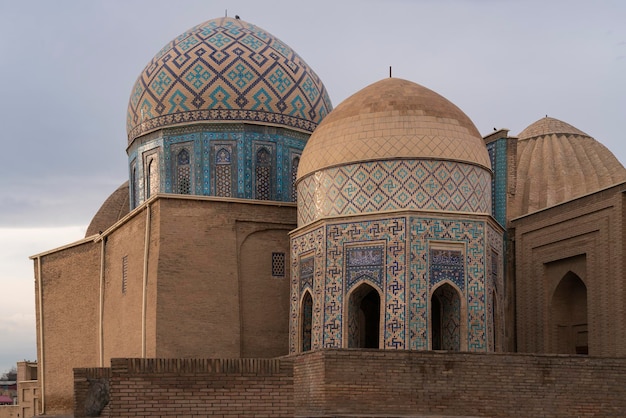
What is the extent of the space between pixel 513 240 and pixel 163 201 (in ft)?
19.4

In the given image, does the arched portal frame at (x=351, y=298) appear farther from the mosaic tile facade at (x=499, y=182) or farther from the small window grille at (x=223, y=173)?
the small window grille at (x=223, y=173)

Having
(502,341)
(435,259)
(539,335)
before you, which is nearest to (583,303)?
(539,335)

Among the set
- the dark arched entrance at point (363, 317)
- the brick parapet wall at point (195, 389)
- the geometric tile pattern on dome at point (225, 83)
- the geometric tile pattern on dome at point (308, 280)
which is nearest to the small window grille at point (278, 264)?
the geometric tile pattern on dome at point (308, 280)

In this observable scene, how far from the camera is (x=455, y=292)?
14023 millimetres

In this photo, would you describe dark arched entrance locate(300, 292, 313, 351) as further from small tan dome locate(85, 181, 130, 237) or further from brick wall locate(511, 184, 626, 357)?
small tan dome locate(85, 181, 130, 237)

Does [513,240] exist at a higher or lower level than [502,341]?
higher

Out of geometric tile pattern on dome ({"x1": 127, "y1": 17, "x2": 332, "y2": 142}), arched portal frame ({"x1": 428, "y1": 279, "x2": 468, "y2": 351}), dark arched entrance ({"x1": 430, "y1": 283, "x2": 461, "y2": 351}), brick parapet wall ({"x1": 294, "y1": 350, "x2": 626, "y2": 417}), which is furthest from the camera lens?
geometric tile pattern on dome ({"x1": 127, "y1": 17, "x2": 332, "y2": 142})

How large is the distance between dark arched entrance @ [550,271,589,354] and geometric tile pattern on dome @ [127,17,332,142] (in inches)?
217

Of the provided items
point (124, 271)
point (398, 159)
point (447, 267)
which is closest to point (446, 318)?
point (447, 267)

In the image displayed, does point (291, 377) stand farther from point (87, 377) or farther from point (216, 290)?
point (216, 290)

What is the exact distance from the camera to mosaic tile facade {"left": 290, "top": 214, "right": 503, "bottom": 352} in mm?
13625

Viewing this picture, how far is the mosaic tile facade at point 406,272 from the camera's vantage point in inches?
536

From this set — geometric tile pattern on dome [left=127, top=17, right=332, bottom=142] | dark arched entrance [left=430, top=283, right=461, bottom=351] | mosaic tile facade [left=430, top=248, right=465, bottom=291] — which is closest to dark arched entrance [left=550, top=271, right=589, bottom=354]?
dark arched entrance [left=430, top=283, right=461, bottom=351]

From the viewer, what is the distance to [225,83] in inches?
711
